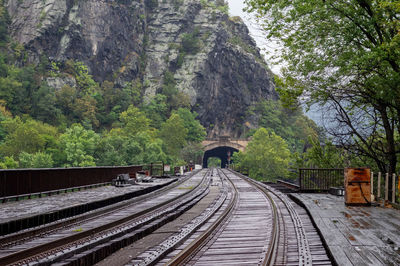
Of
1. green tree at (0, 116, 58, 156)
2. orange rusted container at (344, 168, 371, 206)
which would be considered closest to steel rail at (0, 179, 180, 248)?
orange rusted container at (344, 168, 371, 206)

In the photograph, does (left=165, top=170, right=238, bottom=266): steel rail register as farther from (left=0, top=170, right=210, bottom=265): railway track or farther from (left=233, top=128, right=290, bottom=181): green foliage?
(left=233, top=128, right=290, bottom=181): green foliage

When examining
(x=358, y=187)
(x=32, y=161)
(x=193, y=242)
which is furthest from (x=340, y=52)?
(x=32, y=161)

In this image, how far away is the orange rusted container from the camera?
13.0m

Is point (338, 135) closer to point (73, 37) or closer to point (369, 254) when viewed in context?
point (369, 254)

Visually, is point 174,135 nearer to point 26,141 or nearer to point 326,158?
point 26,141

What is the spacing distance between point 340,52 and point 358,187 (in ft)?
20.5

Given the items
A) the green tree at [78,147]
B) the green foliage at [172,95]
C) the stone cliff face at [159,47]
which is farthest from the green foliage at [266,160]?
the stone cliff face at [159,47]

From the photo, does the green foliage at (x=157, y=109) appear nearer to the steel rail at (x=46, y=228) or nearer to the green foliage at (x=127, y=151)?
the green foliage at (x=127, y=151)

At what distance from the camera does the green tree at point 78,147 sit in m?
65.0

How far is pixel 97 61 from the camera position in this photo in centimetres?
11219

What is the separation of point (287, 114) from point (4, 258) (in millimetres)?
151442

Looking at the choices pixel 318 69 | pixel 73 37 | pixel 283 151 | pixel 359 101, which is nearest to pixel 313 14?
pixel 318 69

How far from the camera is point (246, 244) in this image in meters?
8.12

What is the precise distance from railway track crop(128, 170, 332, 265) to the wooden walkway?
33 centimetres
